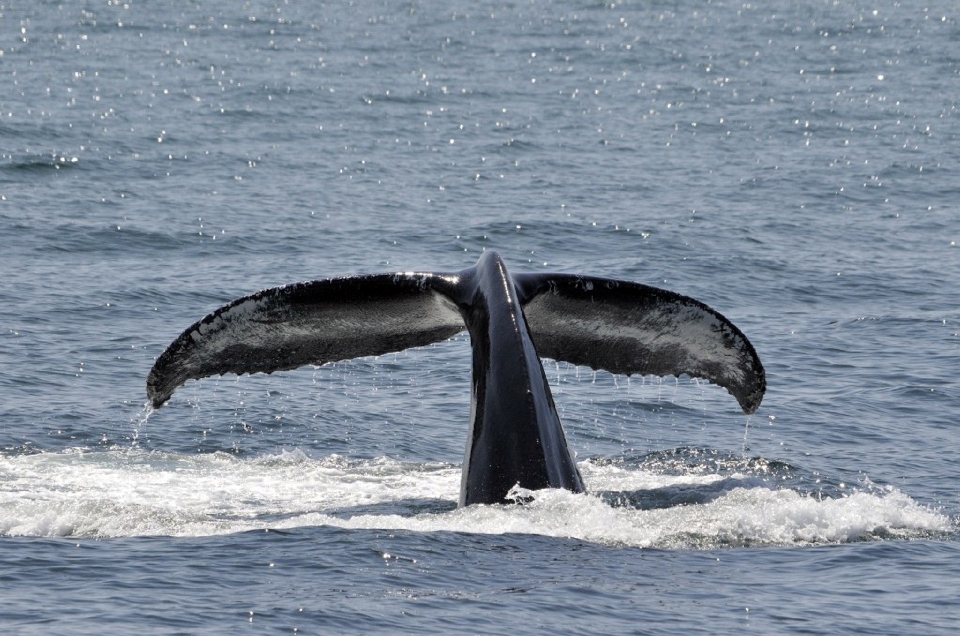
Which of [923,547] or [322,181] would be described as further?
[322,181]

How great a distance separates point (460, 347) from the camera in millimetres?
20688

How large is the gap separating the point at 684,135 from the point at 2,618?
32.2 meters

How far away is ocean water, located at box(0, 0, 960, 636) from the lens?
10227 millimetres

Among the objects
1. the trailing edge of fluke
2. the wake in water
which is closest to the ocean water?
the wake in water

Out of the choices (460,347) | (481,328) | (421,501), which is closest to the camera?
(481,328)

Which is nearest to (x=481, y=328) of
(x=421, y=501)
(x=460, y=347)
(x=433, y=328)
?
(x=433, y=328)

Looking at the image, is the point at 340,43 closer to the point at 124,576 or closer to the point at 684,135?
the point at 684,135

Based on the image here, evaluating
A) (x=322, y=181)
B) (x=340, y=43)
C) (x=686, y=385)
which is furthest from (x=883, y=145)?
(x=340, y=43)

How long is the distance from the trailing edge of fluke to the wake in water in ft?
2.50

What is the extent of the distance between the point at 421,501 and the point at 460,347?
7.63m

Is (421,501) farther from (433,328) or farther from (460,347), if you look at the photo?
(460,347)

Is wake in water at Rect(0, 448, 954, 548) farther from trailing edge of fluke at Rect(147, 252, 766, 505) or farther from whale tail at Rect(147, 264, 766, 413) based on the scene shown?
whale tail at Rect(147, 264, 766, 413)

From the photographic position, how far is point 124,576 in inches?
403

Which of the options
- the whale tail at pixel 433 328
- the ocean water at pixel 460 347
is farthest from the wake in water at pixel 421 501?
the whale tail at pixel 433 328
